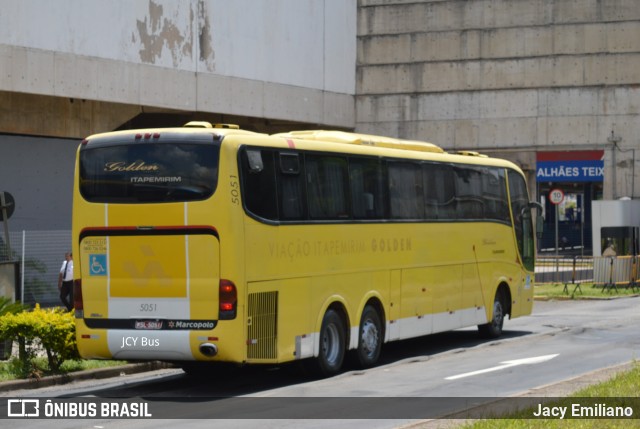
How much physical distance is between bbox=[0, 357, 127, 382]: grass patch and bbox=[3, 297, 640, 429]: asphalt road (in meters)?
0.42

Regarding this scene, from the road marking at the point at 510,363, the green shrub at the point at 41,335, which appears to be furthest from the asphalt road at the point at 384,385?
the green shrub at the point at 41,335

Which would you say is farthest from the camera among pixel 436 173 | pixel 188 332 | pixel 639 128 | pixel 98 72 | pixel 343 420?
pixel 639 128

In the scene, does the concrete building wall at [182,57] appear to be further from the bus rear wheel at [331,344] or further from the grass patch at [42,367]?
the bus rear wheel at [331,344]

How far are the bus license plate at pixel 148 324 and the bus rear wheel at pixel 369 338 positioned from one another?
4059mm

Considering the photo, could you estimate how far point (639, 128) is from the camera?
52.4 metres

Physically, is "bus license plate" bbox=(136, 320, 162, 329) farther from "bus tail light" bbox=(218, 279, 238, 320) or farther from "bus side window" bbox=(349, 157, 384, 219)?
"bus side window" bbox=(349, 157, 384, 219)

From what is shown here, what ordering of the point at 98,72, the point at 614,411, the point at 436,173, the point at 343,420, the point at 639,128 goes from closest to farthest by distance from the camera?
1. the point at 614,411
2. the point at 343,420
3. the point at 436,173
4. the point at 98,72
5. the point at 639,128

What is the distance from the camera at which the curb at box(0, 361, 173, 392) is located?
17391 millimetres

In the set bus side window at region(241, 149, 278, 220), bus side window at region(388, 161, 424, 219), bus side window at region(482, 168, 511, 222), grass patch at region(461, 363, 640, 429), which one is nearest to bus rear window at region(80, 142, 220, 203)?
bus side window at region(241, 149, 278, 220)

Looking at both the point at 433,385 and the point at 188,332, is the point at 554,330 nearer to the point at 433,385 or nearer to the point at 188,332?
the point at 433,385

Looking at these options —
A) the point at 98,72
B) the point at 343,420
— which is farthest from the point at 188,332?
the point at 98,72

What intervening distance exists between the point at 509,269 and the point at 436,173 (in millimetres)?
4331

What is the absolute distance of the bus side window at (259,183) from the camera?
16.6 metres

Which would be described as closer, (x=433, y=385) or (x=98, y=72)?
(x=433, y=385)
